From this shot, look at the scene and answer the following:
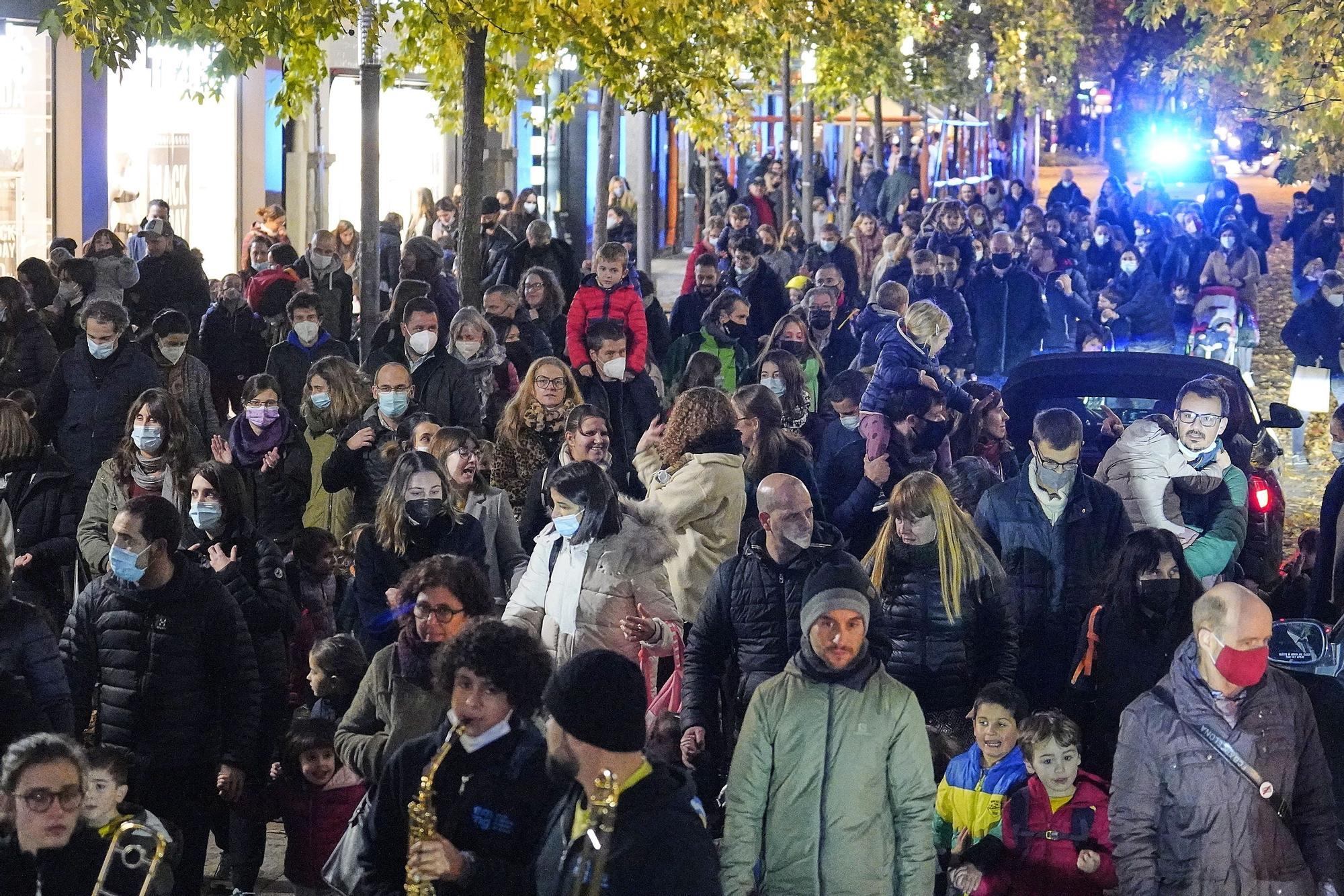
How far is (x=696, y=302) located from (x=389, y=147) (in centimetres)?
1248

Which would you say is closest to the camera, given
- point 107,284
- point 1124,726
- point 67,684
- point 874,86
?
point 1124,726

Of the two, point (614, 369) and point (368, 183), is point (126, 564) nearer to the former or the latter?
point (614, 369)

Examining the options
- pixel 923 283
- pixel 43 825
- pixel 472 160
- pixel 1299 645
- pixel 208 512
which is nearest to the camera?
pixel 43 825

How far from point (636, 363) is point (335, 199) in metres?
16.4

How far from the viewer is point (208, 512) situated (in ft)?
27.7

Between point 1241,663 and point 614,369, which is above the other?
point 614,369

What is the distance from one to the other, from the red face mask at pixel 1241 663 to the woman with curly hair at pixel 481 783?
78.8 inches

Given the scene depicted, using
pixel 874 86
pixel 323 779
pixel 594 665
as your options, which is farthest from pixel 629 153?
pixel 594 665

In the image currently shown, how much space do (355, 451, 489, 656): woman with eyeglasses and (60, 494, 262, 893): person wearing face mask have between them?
1.00 meters

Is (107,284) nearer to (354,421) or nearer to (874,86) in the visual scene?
(354,421)

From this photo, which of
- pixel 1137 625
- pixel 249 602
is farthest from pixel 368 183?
pixel 1137 625

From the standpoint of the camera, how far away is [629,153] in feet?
126

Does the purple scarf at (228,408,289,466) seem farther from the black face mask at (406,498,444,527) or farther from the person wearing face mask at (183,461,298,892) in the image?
the black face mask at (406,498,444,527)

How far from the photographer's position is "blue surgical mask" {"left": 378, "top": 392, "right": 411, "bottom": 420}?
1079 cm
